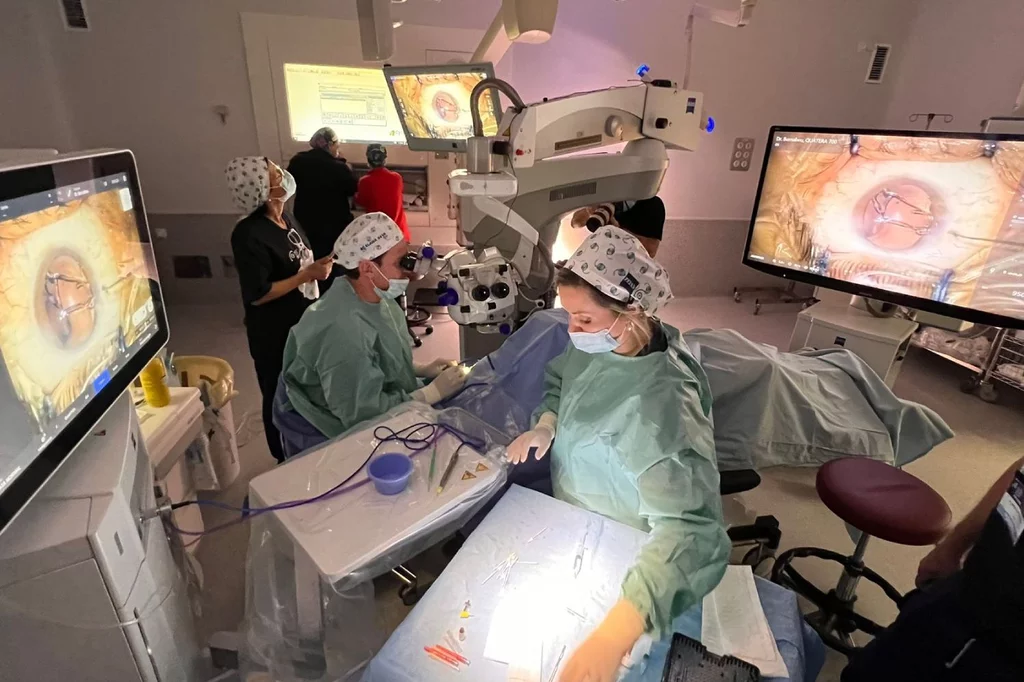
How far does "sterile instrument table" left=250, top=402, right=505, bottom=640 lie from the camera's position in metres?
1.16

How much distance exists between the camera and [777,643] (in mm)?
1191

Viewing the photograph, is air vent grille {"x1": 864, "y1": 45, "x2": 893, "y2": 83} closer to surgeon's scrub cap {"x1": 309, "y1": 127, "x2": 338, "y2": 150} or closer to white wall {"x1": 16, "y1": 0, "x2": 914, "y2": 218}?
white wall {"x1": 16, "y1": 0, "x2": 914, "y2": 218}

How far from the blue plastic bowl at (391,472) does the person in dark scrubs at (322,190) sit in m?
2.33

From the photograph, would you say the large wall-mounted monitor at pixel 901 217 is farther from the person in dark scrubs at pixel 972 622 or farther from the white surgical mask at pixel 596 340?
the white surgical mask at pixel 596 340

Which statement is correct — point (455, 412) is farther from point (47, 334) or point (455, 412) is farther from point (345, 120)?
point (345, 120)

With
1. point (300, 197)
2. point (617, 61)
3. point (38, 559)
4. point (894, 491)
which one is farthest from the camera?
point (617, 61)

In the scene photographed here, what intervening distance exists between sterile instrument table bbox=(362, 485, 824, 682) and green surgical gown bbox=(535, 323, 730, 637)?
97 mm

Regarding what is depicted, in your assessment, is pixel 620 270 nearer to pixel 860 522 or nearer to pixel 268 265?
pixel 860 522

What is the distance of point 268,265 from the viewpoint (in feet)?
7.14

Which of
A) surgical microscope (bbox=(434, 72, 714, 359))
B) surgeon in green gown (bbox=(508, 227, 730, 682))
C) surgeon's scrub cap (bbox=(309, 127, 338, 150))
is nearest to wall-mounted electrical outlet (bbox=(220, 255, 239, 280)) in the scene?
surgeon's scrub cap (bbox=(309, 127, 338, 150))

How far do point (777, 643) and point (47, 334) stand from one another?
1557 millimetres

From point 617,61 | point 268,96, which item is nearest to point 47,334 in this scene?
point 268,96

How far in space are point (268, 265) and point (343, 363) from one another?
29.7 inches

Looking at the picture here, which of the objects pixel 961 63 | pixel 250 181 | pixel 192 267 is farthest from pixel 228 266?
pixel 961 63
